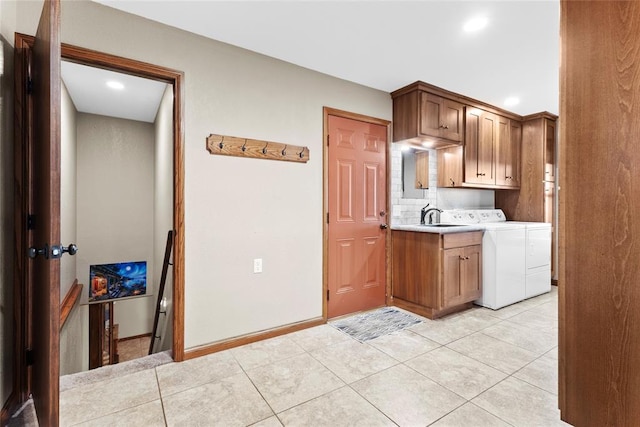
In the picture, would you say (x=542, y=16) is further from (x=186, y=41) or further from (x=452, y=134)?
(x=186, y=41)

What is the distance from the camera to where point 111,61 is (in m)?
2.01

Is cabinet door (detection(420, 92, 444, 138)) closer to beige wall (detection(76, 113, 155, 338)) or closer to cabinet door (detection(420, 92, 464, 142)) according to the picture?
cabinet door (detection(420, 92, 464, 142))

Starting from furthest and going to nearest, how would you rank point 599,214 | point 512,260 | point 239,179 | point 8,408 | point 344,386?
point 512,260
point 239,179
point 344,386
point 8,408
point 599,214

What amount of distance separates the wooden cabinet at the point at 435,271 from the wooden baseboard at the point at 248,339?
1059mm

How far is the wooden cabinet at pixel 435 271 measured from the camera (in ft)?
10.0

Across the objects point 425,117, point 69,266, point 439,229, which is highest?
point 425,117

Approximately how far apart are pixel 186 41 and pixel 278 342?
8.38 feet

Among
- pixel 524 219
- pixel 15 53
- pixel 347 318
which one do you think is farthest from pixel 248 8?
pixel 524 219

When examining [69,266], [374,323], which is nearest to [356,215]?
[374,323]

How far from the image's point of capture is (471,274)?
11.0ft

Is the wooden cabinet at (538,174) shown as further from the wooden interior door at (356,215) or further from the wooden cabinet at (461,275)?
the wooden interior door at (356,215)

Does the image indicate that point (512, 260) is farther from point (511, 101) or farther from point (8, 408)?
point (8, 408)

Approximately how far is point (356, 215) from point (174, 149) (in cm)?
187

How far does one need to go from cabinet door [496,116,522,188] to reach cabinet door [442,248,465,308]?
1.71m
